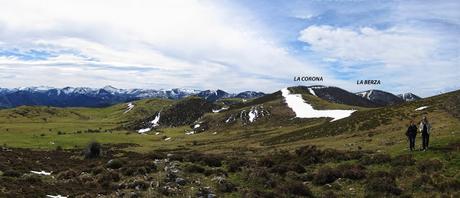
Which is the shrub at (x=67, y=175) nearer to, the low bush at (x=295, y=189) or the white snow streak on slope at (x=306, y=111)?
the low bush at (x=295, y=189)

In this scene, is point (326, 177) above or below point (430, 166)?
below

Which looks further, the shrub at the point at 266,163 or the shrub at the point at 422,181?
the shrub at the point at 266,163

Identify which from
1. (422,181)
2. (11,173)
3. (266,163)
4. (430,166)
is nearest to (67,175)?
(11,173)

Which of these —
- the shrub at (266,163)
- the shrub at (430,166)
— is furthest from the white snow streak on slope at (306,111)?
the shrub at (430,166)

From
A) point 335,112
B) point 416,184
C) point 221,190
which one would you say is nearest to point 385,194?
point 416,184

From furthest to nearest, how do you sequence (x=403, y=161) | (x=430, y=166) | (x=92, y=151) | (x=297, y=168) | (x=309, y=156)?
(x=92, y=151) < (x=309, y=156) < (x=297, y=168) < (x=403, y=161) < (x=430, y=166)

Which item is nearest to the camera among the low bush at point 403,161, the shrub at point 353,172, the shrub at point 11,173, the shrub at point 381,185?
the shrub at point 381,185

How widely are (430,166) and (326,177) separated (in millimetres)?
6490

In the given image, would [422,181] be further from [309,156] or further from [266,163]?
[266,163]

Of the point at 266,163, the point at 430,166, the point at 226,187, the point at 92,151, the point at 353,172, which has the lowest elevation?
the point at 92,151

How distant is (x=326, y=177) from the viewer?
3008 cm

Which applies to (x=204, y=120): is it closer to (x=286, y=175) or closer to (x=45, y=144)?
(x=45, y=144)

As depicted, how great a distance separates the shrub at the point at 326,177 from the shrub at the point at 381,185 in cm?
240

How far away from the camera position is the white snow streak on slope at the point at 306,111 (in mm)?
130750
